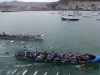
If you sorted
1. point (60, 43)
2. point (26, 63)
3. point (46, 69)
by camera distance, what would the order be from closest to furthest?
point (46, 69) < point (26, 63) < point (60, 43)

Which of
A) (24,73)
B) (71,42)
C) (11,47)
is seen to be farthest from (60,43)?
(24,73)

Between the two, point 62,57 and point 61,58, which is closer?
point 61,58

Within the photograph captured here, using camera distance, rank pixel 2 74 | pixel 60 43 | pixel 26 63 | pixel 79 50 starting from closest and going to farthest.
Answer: pixel 2 74 → pixel 26 63 → pixel 79 50 → pixel 60 43

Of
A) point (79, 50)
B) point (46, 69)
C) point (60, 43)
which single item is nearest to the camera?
point (46, 69)

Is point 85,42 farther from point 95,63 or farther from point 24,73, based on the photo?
point 24,73

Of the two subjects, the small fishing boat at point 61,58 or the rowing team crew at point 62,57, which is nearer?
the small fishing boat at point 61,58

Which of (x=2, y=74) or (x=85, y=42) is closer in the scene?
(x=2, y=74)

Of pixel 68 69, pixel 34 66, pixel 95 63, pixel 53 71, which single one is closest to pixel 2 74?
pixel 34 66

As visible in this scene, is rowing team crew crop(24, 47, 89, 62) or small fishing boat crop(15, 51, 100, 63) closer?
small fishing boat crop(15, 51, 100, 63)

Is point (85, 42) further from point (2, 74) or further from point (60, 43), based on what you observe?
point (2, 74)
